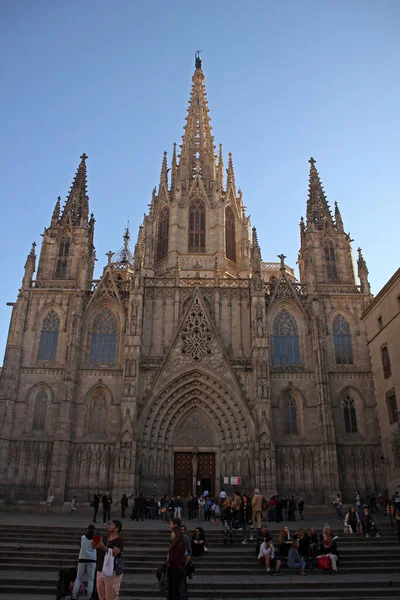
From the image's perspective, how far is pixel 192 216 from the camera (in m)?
43.3

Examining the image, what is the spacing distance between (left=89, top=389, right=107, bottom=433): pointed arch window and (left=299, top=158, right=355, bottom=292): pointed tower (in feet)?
52.9

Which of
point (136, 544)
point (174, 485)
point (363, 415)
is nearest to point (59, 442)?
point (174, 485)

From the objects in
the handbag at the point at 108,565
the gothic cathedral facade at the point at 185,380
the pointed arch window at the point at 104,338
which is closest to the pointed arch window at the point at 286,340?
the gothic cathedral facade at the point at 185,380

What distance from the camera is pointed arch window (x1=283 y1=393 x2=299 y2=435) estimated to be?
107 feet

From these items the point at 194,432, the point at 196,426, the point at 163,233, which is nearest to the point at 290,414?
the point at 196,426

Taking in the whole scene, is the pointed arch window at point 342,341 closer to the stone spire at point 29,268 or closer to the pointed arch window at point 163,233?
the pointed arch window at point 163,233

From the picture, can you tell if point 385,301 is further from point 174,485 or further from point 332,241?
point 174,485

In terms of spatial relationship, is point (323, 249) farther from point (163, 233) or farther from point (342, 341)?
point (163, 233)

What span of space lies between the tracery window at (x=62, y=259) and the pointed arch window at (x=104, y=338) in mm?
4791

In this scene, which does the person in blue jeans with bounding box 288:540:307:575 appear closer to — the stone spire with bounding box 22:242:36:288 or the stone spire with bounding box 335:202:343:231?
the stone spire with bounding box 22:242:36:288

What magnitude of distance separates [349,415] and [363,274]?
1048cm

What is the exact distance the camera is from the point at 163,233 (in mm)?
43250

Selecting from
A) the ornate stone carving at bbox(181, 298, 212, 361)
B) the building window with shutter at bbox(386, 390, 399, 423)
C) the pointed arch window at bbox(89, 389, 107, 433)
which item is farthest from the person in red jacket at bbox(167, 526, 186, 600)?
the pointed arch window at bbox(89, 389, 107, 433)

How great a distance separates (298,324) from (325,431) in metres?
7.84
